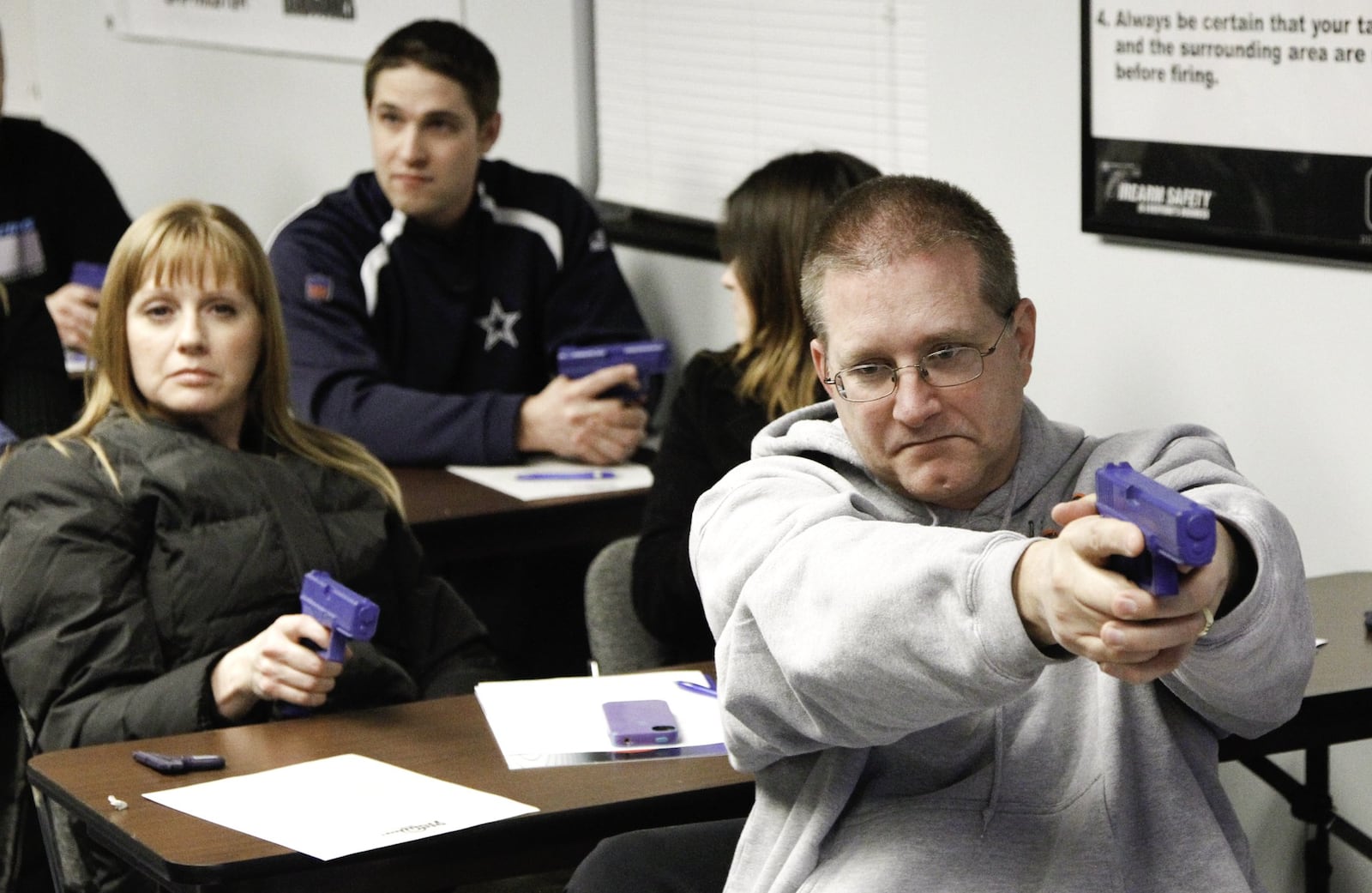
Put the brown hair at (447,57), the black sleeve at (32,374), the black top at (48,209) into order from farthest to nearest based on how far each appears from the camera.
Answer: the black top at (48,209)
the brown hair at (447,57)
the black sleeve at (32,374)

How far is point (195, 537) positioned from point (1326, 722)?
4.91ft

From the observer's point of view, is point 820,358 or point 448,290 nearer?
point 820,358

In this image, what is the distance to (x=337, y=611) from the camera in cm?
221

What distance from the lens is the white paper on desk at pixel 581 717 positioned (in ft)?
6.80

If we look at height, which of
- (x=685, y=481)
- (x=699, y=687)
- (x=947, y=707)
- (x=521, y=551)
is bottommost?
(x=521, y=551)

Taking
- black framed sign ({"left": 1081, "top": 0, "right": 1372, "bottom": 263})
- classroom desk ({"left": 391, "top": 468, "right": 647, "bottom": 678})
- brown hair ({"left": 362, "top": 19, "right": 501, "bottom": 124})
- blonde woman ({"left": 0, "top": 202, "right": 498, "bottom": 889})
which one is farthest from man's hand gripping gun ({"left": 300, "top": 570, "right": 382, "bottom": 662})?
brown hair ({"left": 362, "top": 19, "right": 501, "bottom": 124})

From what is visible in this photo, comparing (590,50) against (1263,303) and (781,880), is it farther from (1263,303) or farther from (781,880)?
(781,880)

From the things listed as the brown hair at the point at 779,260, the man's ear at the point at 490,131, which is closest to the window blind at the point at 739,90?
the man's ear at the point at 490,131

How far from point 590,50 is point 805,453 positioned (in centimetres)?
270

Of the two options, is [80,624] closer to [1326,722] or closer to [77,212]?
[1326,722]

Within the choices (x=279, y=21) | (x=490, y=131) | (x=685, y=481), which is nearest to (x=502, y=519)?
(x=685, y=481)

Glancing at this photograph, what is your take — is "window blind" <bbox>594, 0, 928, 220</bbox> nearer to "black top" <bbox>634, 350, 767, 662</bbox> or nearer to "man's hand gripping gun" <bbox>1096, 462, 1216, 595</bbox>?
"black top" <bbox>634, 350, 767, 662</bbox>

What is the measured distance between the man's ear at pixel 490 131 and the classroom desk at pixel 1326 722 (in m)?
2.21

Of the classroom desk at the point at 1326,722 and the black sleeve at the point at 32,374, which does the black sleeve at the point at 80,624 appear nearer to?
the classroom desk at the point at 1326,722
